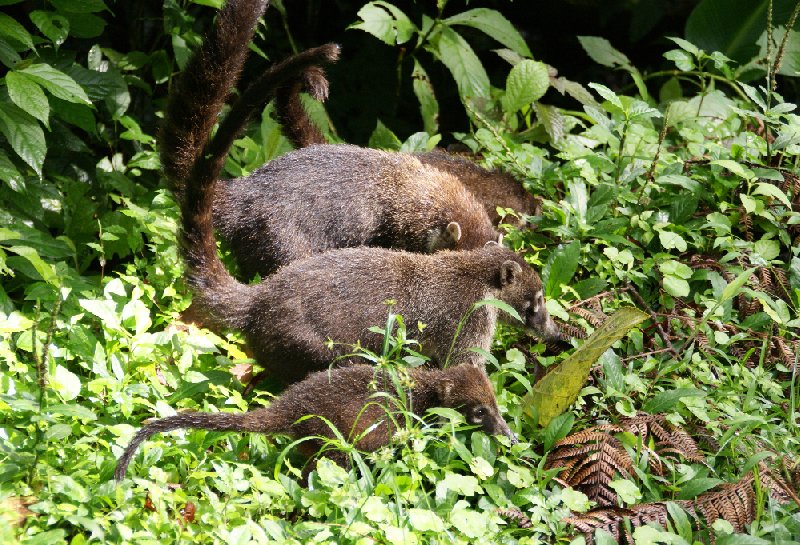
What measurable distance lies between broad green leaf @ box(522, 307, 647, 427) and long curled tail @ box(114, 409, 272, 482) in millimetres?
1148

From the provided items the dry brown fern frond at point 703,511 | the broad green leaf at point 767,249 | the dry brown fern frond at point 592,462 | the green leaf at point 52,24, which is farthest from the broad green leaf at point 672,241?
the green leaf at point 52,24

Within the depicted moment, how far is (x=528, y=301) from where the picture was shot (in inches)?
170

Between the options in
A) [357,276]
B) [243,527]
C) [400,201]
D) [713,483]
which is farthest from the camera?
[400,201]

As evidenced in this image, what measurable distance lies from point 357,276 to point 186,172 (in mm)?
945

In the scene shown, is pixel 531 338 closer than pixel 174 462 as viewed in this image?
No

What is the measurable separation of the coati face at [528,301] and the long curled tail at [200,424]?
144 cm

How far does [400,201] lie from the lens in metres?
4.80

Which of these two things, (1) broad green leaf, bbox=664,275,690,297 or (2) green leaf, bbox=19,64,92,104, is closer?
(2) green leaf, bbox=19,64,92,104

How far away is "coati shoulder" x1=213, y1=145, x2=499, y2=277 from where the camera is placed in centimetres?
445

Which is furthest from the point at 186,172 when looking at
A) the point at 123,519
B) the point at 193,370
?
the point at 123,519

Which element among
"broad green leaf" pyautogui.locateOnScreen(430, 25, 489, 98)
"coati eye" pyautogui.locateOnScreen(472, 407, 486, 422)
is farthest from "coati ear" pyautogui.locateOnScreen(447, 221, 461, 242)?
"broad green leaf" pyautogui.locateOnScreen(430, 25, 489, 98)

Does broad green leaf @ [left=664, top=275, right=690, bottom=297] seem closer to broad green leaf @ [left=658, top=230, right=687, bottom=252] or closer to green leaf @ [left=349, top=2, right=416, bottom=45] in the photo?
broad green leaf @ [left=658, top=230, right=687, bottom=252]

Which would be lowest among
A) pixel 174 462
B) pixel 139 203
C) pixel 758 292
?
pixel 174 462

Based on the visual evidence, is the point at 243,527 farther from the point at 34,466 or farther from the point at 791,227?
the point at 791,227
